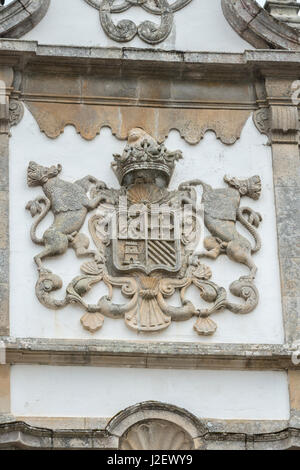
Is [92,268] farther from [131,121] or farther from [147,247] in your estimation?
[131,121]

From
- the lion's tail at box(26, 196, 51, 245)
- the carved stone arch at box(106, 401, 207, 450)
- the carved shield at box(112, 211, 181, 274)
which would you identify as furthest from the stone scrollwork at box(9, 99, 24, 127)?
the carved stone arch at box(106, 401, 207, 450)

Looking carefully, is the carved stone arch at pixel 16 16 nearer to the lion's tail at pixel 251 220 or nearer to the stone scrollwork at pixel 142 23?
the stone scrollwork at pixel 142 23

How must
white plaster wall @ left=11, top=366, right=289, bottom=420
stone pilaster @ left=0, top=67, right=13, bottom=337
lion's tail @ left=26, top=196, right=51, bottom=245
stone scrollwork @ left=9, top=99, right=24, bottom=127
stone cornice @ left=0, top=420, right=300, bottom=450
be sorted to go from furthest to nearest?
stone scrollwork @ left=9, top=99, right=24, bottom=127, lion's tail @ left=26, top=196, right=51, bottom=245, stone pilaster @ left=0, top=67, right=13, bottom=337, white plaster wall @ left=11, top=366, right=289, bottom=420, stone cornice @ left=0, top=420, right=300, bottom=450

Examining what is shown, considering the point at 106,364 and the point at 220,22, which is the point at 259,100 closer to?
the point at 220,22

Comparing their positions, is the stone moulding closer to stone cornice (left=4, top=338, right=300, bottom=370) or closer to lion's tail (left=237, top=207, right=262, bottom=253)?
lion's tail (left=237, top=207, right=262, bottom=253)

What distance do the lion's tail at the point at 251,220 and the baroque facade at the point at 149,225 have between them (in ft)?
0.04

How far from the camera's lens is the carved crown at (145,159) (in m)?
17.6

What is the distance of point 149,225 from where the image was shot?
57.4ft

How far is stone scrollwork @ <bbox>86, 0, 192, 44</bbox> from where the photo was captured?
60.1 feet

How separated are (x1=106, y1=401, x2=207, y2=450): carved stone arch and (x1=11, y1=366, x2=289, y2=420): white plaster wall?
203 mm

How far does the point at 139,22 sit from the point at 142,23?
0.04 m

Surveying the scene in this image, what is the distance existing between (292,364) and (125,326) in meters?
1.48
